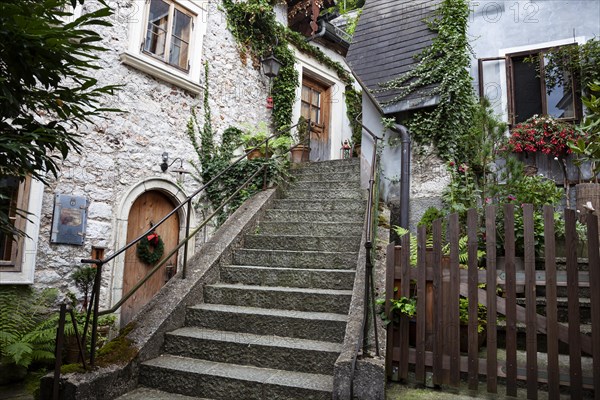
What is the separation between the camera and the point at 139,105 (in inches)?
243

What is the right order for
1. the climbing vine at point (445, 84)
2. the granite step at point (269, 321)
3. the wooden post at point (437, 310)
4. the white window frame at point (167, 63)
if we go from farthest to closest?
1. the climbing vine at point (445, 84)
2. the white window frame at point (167, 63)
3. the granite step at point (269, 321)
4. the wooden post at point (437, 310)

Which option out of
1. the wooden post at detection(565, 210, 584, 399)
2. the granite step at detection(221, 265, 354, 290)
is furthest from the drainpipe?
the wooden post at detection(565, 210, 584, 399)

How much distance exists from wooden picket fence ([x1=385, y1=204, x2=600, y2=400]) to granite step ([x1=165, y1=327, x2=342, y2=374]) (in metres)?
0.58

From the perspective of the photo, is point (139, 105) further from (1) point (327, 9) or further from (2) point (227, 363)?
(1) point (327, 9)

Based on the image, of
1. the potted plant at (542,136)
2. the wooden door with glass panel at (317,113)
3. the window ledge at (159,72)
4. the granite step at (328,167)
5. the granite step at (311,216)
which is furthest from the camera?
the wooden door with glass panel at (317,113)

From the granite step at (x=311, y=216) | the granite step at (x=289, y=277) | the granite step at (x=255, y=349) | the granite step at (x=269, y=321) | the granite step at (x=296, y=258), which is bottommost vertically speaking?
the granite step at (x=255, y=349)

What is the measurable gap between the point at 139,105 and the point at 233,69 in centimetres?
233

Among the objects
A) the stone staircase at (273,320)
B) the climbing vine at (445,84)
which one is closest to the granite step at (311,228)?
the stone staircase at (273,320)

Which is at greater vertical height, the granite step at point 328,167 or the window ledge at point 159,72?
the window ledge at point 159,72

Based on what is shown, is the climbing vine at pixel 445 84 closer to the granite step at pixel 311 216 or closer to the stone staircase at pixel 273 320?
the stone staircase at pixel 273 320

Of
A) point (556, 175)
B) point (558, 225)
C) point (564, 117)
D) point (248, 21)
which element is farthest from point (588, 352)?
point (248, 21)

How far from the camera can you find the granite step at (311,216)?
557 cm

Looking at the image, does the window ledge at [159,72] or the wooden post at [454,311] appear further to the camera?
the window ledge at [159,72]

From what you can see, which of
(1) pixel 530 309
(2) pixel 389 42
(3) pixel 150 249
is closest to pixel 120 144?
(3) pixel 150 249
